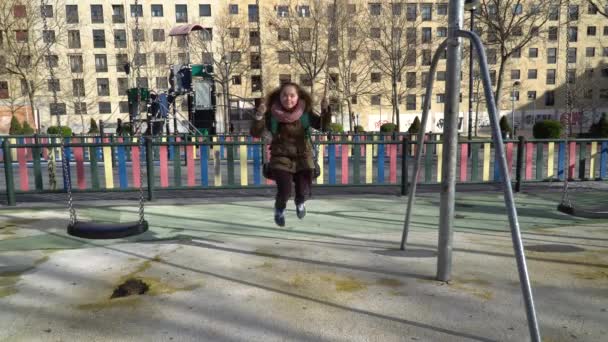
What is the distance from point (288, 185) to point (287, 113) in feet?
2.36

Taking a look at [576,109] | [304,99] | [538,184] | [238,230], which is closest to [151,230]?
[238,230]

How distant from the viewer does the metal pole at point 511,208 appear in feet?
8.23

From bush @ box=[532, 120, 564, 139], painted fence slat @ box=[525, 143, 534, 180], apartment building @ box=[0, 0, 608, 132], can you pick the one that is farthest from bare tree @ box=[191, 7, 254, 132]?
painted fence slat @ box=[525, 143, 534, 180]

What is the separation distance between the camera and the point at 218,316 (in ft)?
10.3

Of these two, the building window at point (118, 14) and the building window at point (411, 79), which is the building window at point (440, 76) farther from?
the building window at point (118, 14)

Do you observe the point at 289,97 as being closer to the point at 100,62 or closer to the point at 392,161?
the point at 392,161

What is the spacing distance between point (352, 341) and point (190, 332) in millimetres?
1031

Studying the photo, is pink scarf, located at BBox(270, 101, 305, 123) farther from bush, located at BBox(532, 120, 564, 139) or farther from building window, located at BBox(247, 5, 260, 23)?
building window, located at BBox(247, 5, 260, 23)

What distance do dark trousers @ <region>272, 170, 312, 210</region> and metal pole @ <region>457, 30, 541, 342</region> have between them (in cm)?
213

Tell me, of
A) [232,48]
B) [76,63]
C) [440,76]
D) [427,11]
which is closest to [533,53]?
[440,76]

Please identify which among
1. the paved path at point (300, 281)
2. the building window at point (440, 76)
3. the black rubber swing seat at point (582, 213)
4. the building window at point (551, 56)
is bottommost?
the paved path at point (300, 281)

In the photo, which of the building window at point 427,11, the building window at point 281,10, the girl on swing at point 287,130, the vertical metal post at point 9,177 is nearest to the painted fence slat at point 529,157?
the girl on swing at point 287,130

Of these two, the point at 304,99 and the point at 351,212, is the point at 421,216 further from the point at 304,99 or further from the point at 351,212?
the point at 304,99

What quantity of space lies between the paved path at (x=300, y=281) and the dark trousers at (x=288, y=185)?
0.54 meters
